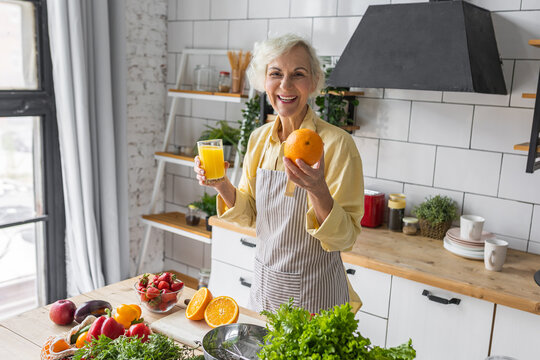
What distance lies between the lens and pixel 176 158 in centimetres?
339

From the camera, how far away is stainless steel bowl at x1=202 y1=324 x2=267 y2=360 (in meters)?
1.22

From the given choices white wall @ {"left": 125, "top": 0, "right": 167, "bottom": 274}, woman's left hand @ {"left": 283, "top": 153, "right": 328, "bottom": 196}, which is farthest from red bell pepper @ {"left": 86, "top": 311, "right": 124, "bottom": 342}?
white wall @ {"left": 125, "top": 0, "right": 167, "bottom": 274}

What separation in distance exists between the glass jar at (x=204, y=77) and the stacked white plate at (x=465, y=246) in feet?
6.02

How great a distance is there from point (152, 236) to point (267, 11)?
1.86 meters

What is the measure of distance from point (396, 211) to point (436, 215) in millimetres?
208

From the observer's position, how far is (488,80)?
222 centimetres

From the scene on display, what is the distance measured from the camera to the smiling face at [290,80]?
5.89 ft

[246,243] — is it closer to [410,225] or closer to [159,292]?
[410,225]

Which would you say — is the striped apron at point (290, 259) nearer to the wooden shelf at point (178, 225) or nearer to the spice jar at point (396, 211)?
the spice jar at point (396, 211)

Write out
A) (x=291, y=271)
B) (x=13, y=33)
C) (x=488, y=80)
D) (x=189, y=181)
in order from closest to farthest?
(x=291, y=271) → (x=488, y=80) → (x=13, y=33) → (x=189, y=181)

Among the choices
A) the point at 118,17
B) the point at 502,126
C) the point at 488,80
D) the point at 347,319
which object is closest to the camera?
the point at 347,319

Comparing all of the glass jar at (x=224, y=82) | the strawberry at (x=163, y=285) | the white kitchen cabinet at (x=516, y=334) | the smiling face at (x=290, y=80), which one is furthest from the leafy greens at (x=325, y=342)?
the glass jar at (x=224, y=82)

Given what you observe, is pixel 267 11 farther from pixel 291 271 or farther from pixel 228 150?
pixel 291 271

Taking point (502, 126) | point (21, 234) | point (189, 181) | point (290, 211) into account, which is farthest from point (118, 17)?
point (502, 126)
